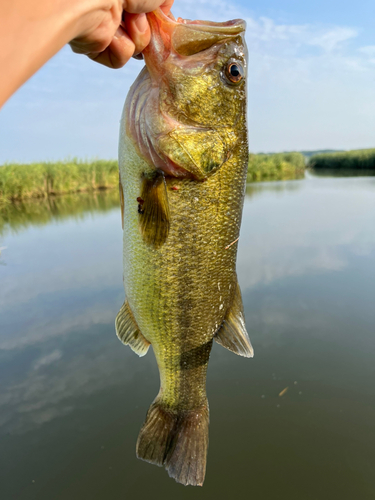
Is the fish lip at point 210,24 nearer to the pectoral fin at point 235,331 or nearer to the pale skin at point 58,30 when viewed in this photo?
the pale skin at point 58,30

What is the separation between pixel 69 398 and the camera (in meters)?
4.38

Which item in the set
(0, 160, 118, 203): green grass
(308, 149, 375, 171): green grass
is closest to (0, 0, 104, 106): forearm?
(0, 160, 118, 203): green grass

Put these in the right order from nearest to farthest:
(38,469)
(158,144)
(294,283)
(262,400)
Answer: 1. (158,144)
2. (38,469)
3. (262,400)
4. (294,283)

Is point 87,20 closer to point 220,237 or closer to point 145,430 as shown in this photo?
point 220,237

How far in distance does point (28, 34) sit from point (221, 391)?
446 cm

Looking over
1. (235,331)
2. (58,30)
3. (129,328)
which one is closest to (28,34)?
(58,30)

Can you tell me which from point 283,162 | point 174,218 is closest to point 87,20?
point 174,218

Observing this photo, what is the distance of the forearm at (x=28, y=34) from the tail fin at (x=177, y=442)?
1928 mm

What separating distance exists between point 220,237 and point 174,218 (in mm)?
290

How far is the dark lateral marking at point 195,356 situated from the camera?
6.50 feet

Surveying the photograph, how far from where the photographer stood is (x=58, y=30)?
0.96m

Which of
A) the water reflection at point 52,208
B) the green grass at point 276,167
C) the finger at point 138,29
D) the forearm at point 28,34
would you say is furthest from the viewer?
the green grass at point 276,167

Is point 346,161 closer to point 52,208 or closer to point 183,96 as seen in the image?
point 52,208

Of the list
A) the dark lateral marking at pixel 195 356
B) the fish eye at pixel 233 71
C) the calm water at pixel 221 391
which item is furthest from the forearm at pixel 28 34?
the calm water at pixel 221 391
